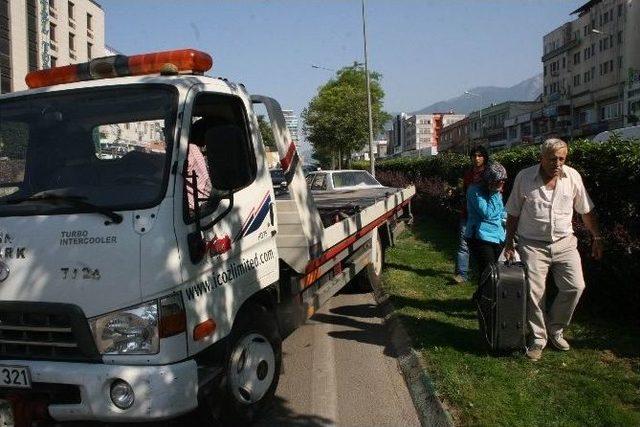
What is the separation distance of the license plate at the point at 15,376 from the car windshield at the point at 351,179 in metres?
13.9

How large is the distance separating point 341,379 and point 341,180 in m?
12.5

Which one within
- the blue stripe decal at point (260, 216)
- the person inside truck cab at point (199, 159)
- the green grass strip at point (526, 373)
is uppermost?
the person inside truck cab at point (199, 159)

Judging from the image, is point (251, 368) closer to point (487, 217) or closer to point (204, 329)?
point (204, 329)

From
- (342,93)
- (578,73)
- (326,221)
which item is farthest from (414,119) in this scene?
(326,221)

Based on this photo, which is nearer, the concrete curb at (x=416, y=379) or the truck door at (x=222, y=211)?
the truck door at (x=222, y=211)

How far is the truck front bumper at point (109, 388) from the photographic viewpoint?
291cm

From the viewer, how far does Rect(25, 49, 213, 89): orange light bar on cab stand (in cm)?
381

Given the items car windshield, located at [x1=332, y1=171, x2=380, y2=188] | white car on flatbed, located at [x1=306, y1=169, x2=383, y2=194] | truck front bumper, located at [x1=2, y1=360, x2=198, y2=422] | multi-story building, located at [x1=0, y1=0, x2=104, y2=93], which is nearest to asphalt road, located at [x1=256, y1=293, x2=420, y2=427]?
truck front bumper, located at [x1=2, y1=360, x2=198, y2=422]

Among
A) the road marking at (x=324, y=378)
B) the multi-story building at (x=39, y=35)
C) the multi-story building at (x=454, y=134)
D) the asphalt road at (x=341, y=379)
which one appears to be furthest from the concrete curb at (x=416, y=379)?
the multi-story building at (x=454, y=134)

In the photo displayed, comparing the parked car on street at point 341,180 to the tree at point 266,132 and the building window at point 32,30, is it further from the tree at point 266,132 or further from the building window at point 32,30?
the building window at point 32,30

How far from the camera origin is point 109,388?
2.93 meters

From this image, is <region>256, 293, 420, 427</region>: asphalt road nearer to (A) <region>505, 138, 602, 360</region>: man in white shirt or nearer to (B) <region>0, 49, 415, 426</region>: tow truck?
(B) <region>0, 49, 415, 426</region>: tow truck

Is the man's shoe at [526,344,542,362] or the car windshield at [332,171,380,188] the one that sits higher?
the car windshield at [332,171,380,188]

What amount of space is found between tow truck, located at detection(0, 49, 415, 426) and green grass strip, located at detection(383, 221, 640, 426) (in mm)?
1397
